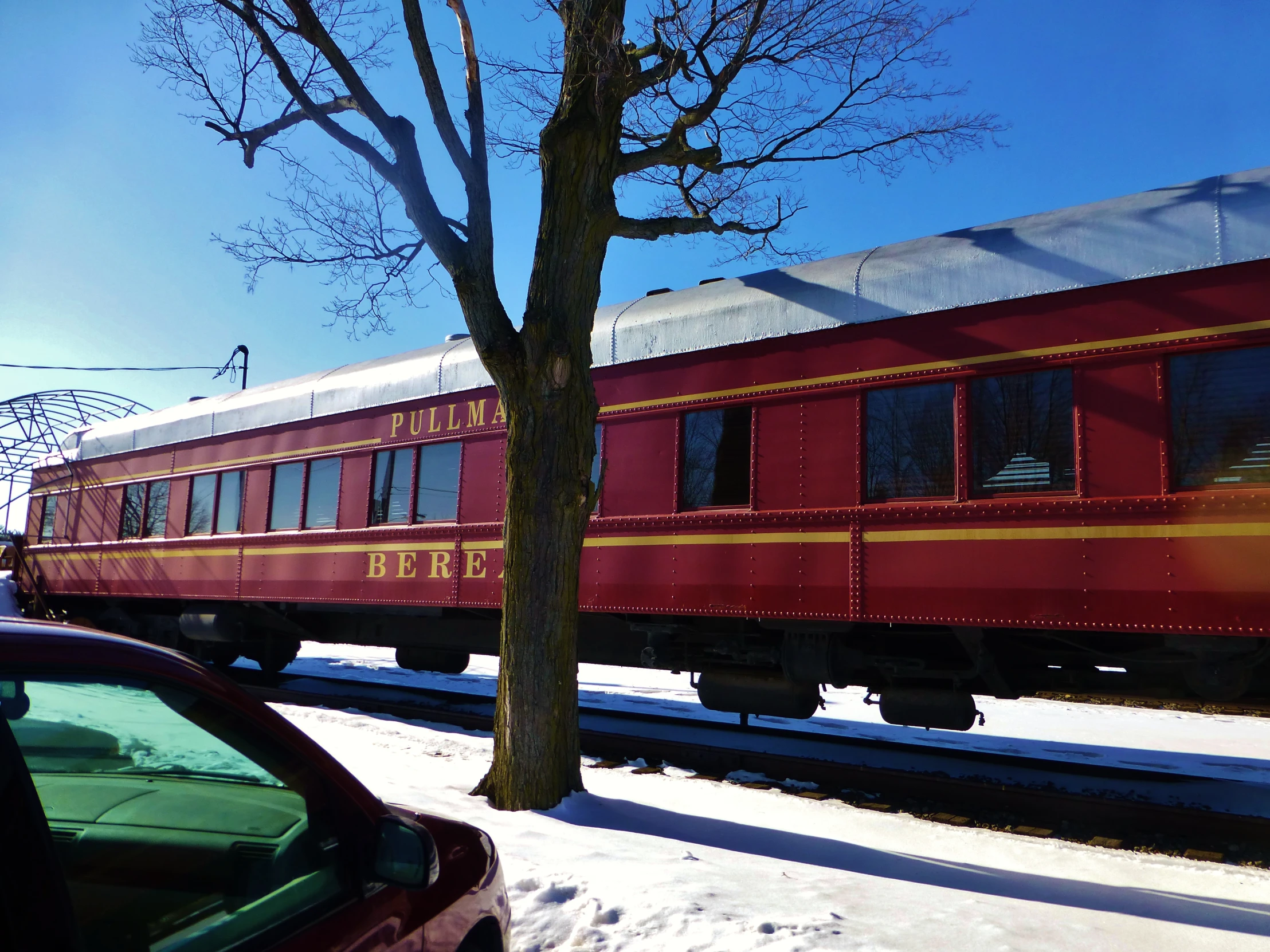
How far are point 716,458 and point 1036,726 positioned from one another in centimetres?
556

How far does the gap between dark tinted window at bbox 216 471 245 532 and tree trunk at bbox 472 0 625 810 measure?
6.54 metres

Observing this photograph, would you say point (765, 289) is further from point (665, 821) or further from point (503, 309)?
point (665, 821)

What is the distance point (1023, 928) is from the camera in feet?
12.0

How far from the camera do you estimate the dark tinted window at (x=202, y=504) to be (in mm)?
11229

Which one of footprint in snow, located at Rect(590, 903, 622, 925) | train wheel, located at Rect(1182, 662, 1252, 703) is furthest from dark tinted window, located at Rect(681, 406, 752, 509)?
footprint in snow, located at Rect(590, 903, 622, 925)

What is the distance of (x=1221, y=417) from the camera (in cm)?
503

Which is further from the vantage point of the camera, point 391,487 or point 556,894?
point 391,487

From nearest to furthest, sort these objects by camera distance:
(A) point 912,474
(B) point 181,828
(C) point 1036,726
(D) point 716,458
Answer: (B) point 181,828
(A) point 912,474
(D) point 716,458
(C) point 1036,726

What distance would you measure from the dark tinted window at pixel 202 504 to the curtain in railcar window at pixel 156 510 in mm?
675

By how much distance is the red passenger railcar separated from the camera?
5.07m

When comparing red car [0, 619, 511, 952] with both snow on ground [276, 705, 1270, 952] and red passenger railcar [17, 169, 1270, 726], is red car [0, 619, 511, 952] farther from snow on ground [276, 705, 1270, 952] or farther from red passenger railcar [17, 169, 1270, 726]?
red passenger railcar [17, 169, 1270, 726]

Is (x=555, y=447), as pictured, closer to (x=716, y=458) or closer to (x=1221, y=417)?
(x=716, y=458)

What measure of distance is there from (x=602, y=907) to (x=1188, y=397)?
430cm

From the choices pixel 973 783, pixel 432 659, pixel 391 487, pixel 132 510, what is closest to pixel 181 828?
pixel 973 783
